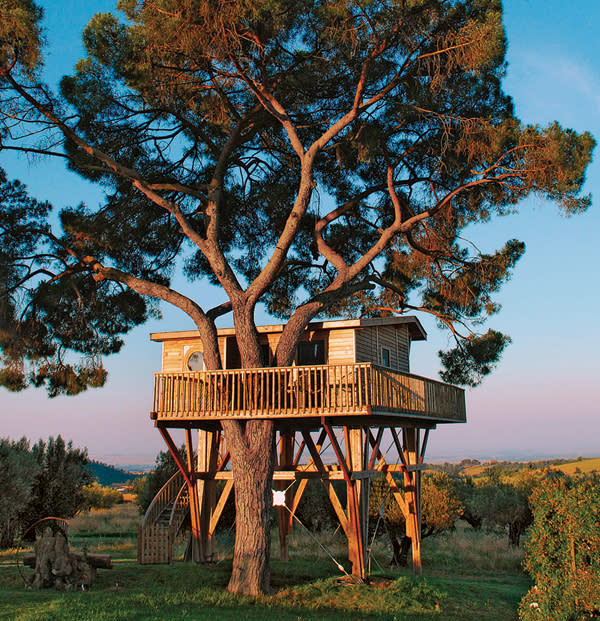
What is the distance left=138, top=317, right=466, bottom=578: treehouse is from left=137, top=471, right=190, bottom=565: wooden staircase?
0.03 metres

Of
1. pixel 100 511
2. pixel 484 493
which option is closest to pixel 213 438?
pixel 484 493

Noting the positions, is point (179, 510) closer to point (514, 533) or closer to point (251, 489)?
point (251, 489)

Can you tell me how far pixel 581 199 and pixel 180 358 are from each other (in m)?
12.4

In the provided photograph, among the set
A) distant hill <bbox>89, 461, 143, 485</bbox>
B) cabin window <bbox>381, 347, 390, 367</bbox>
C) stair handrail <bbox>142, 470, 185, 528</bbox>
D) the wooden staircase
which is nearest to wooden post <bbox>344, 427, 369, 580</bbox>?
cabin window <bbox>381, 347, 390, 367</bbox>

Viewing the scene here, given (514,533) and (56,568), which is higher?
(56,568)

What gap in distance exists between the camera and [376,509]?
28.6m

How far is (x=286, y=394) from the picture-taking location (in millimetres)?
17328

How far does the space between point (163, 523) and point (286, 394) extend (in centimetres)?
705

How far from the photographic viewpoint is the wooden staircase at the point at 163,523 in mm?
20422

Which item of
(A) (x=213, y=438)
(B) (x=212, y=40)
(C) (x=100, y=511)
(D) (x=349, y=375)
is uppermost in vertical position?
(B) (x=212, y=40)

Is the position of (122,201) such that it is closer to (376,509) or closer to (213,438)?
(213,438)

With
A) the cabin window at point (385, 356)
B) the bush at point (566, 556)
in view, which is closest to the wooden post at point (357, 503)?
the cabin window at point (385, 356)

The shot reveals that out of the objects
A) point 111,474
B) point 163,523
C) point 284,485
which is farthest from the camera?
point 111,474

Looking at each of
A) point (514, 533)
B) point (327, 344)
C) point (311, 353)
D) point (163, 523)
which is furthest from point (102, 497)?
point (327, 344)
